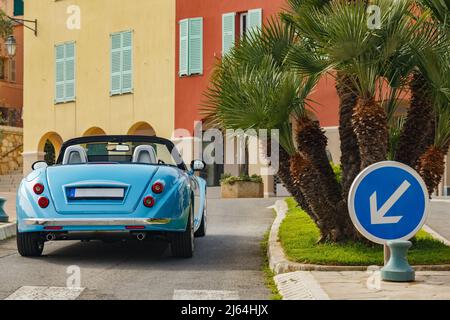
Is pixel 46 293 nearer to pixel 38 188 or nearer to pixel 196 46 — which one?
pixel 38 188

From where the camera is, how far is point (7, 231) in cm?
1227

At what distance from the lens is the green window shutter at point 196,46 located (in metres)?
27.9

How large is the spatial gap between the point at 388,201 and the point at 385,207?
0.05 metres

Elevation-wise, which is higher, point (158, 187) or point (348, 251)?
point (158, 187)

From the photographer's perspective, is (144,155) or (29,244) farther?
(144,155)

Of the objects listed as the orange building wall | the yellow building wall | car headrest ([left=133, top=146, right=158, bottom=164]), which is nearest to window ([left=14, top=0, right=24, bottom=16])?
the yellow building wall

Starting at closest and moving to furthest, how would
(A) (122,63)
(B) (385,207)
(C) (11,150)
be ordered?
(B) (385,207) → (A) (122,63) → (C) (11,150)

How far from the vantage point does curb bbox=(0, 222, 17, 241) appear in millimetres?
12086

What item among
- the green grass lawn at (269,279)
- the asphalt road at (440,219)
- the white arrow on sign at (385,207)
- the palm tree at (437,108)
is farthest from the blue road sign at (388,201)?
the asphalt road at (440,219)

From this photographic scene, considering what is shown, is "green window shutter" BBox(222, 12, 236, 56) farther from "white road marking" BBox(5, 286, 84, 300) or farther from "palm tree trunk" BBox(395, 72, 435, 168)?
"white road marking" BBox(5, 286, 84, 300)

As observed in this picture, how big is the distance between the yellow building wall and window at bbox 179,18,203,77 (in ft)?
2.24

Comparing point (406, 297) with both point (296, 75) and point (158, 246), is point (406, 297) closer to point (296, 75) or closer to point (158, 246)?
point (296, 75)

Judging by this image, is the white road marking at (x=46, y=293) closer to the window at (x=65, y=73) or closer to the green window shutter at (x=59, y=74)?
the window at (x=65, y=73)

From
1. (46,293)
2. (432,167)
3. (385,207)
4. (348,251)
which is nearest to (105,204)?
(46,293)
